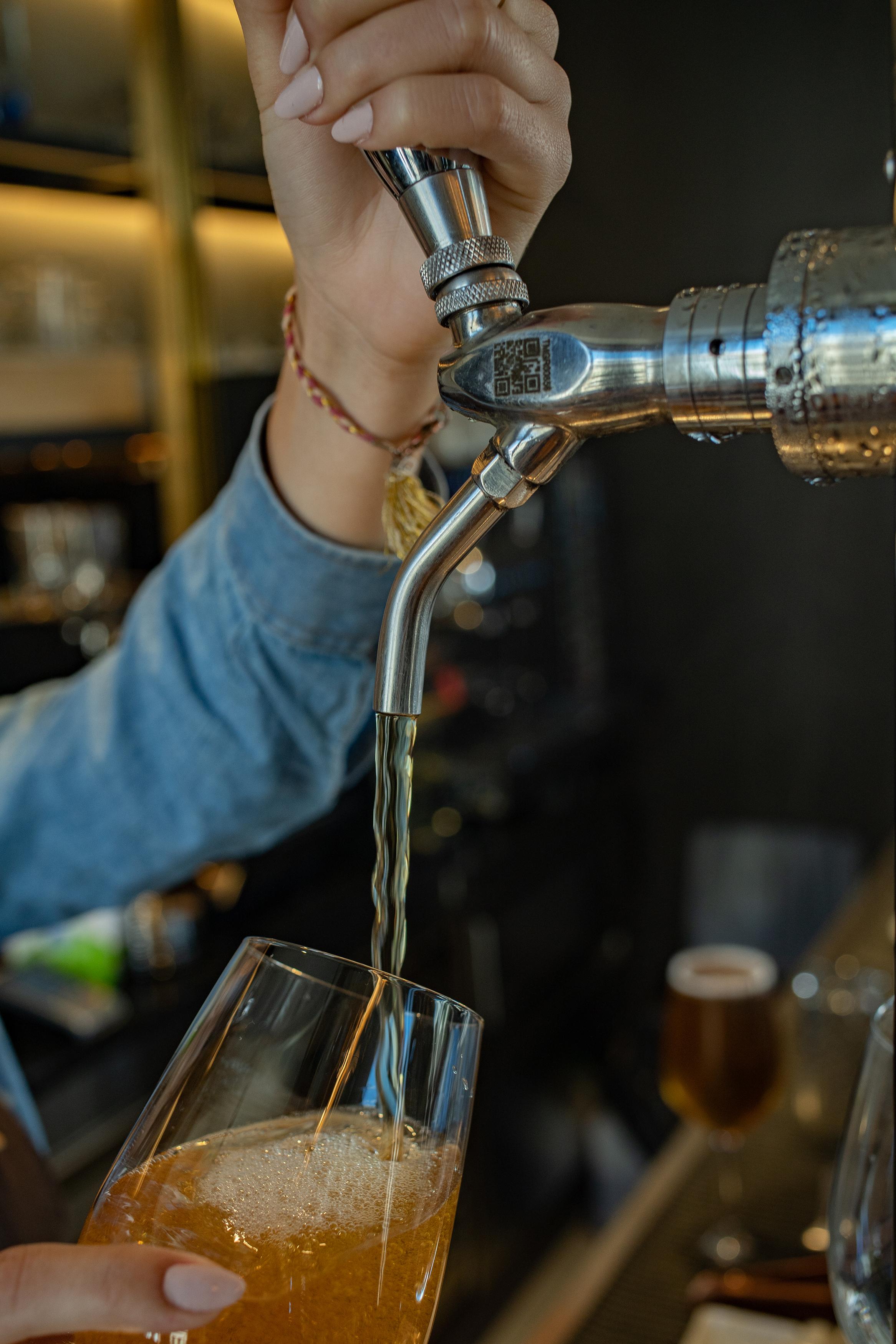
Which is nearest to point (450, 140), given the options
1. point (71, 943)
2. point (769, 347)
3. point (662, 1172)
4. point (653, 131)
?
point (769, 347)

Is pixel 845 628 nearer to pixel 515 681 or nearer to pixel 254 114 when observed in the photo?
pixel 515 681

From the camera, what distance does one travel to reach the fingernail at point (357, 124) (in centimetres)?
42

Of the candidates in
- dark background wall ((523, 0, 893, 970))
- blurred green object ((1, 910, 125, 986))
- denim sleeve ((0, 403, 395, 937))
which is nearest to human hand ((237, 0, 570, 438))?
denim sleeve ((0, 403, 395, 937))

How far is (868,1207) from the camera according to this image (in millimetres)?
518

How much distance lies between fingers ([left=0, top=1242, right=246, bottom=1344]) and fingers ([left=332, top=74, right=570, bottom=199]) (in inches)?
14.0

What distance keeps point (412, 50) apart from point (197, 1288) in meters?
0.39

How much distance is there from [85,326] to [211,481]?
42 cm

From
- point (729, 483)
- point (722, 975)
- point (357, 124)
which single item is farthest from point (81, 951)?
point (357, 124)

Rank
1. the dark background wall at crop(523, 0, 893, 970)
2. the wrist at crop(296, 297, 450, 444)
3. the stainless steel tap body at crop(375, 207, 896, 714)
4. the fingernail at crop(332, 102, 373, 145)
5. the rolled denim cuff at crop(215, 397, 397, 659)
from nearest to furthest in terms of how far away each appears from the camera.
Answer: the stainless steel tap body at crop(375, 207, 896, 714), the fingernail at crop(332, 102, 373, 145), the wrist at crop(296, 297, 450, 444), the rolled denim cuff at crop(215, 397, 397, 659), the dark background wall at crop(523, 0, 893, 970)

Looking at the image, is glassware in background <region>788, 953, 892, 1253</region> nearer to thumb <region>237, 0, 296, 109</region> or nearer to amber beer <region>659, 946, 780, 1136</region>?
amber beer <region>659, 946, 780, 1136</region>

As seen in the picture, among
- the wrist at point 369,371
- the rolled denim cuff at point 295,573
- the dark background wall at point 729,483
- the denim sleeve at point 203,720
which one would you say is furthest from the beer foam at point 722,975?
the dark background wall at point 729,483

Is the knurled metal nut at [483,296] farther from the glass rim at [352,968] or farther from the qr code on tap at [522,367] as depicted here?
the glass rim at [352,968]

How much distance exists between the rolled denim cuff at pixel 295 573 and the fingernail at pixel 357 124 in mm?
344

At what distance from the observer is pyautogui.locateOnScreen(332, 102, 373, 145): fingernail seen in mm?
420
